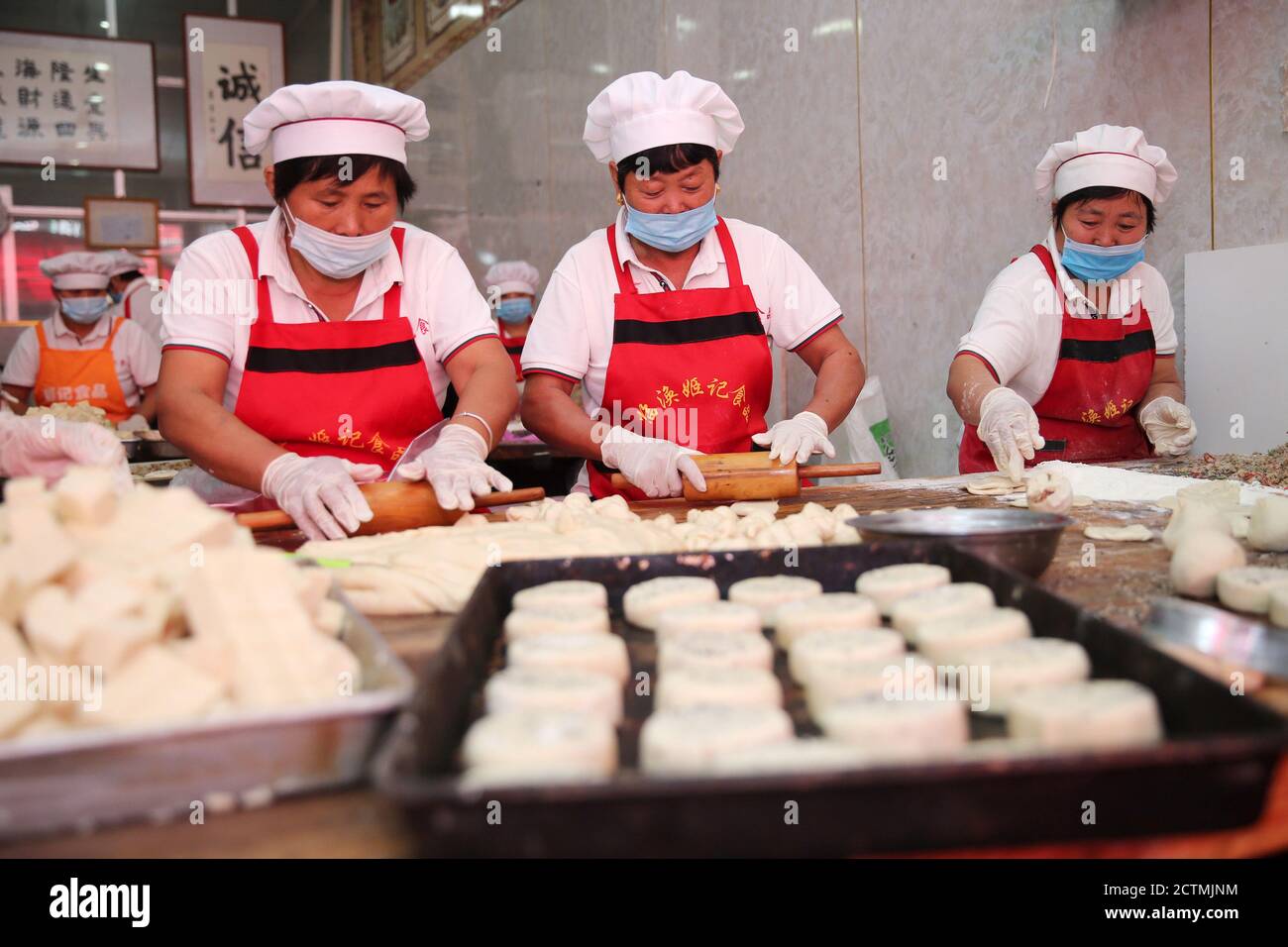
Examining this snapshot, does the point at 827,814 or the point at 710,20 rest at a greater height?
the point at 710,20

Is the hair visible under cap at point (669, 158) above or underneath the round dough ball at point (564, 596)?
above

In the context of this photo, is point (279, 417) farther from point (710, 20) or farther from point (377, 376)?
point (710, 20)

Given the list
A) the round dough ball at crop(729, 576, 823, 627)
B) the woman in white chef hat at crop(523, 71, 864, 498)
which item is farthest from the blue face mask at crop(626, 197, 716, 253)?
the round dough ball at crop(729, 576, 823, 627)

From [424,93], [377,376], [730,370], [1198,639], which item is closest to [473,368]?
[377,376]

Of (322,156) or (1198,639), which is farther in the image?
(322,156)

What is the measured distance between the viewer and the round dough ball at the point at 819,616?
4.26 ft

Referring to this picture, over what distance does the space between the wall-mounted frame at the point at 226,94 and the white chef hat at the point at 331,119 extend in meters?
9.08

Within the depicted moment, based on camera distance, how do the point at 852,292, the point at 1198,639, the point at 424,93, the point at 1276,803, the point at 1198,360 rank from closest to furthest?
1. the point at 1276,803
2. the point at 1198,639
3. the point at 1198,360
4. the point at 852,292
5. the point at 424,93

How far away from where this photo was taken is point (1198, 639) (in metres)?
1.22

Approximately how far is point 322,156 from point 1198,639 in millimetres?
2387

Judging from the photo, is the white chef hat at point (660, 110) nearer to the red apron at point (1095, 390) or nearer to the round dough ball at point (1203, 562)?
the red apron at point (1095, 390)

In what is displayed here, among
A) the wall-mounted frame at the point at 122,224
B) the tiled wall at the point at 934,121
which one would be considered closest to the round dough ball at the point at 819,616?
the tiled wall at the point at 934,121

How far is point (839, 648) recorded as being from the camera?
1.14 metres

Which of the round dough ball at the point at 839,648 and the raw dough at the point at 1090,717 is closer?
the raw dough at the point at 1090,717
